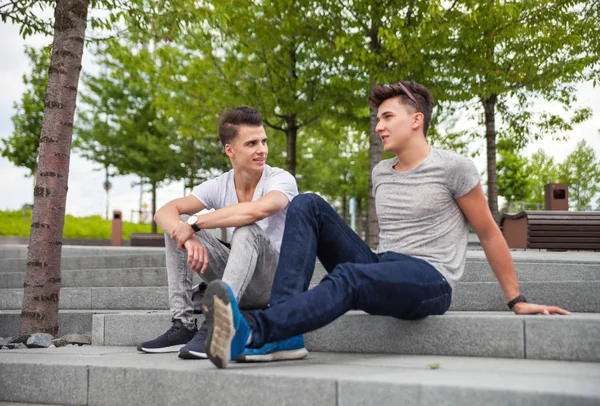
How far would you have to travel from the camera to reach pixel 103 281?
771 centimetres

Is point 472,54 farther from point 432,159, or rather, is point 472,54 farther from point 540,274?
point 432,159

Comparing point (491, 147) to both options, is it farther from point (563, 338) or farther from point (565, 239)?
point (563, 338)

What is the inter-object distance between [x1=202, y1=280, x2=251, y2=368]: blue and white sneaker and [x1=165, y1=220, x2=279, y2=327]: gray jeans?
25.0 inches

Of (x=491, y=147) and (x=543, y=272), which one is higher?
(x=491, y=147)

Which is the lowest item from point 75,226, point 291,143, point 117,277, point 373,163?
point 117,277

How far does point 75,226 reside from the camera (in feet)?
90.3

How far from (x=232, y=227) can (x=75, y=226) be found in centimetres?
2496

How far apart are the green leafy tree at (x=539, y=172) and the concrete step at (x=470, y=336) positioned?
46348 millimetres

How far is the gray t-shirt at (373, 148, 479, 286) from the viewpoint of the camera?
12.3 feet

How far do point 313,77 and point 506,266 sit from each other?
10729mm

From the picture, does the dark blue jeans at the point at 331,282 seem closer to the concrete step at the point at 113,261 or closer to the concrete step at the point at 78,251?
the concrete step at the point at 113,261

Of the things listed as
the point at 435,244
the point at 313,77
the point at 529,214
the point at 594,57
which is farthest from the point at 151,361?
the point at 594,57

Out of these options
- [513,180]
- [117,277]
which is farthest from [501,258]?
[513,180]

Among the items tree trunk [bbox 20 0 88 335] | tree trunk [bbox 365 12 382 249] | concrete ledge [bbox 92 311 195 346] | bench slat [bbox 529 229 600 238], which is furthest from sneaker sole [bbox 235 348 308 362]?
tree trunk [bbox 365 12 382 249]
